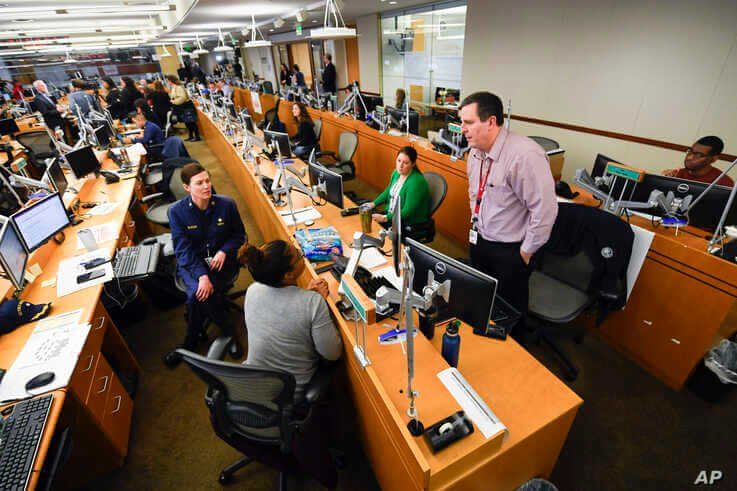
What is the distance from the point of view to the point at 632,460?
1917 millimetres

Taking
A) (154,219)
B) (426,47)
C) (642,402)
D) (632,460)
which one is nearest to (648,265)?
(642,402)

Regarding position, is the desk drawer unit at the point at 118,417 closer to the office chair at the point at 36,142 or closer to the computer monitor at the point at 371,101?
the computer monitor at the point at 371,101

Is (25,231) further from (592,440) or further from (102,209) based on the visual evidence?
(592,440)

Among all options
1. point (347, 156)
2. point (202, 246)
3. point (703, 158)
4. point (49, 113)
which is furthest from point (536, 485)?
point (49, 113)

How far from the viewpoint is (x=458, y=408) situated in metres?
1.31

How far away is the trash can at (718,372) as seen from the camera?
2.02 meters

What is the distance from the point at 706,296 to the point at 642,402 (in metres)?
0.79

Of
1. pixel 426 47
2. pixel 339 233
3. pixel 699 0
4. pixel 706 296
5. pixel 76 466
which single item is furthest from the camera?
pixel 426 47

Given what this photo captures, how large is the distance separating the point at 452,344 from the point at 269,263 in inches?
34.7

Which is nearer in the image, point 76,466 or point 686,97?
point 76,466

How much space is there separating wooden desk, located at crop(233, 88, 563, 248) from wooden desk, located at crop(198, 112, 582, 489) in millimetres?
2327

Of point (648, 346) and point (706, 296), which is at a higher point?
point (706, 296)

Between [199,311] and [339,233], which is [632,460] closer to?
[339,233]

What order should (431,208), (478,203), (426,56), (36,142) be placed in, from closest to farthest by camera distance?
(478,203), (431,208), (36,142), (426,56)
